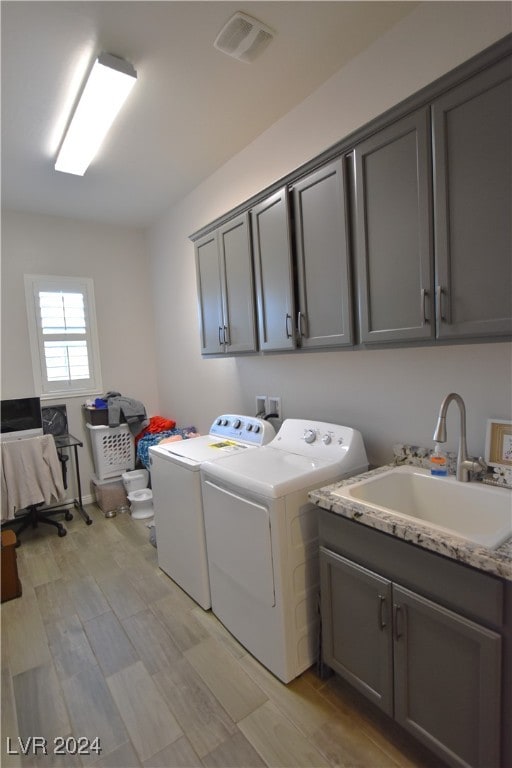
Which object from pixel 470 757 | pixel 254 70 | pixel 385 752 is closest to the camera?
pixel 470 757

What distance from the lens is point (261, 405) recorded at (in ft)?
9.01

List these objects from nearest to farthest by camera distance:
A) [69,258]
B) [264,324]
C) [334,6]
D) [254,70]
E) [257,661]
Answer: [334,6], [257,661], [254,70], [264,324], [69,258]

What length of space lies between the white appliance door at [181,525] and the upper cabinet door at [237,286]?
83 centimetres

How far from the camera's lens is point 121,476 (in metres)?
3.77

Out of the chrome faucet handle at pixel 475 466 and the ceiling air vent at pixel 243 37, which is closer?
the chrome faucet handle at pixel 475 466

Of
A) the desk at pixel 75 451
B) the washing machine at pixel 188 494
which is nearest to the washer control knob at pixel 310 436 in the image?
the washing machine at pixel 188 494

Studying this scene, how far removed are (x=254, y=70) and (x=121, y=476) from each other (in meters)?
3.41

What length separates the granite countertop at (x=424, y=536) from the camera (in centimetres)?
98

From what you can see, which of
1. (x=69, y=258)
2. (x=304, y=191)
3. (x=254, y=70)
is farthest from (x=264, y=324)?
(x=69, y=258)

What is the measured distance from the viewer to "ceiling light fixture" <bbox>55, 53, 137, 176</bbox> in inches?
69.7

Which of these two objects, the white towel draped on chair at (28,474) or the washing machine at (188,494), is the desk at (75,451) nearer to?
the white towel draped on chair at (28,474)

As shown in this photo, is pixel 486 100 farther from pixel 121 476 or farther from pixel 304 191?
pixel 121 476

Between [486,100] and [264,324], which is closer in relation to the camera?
[486,100]

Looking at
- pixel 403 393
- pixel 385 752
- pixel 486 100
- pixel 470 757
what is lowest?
pixel 385 752
